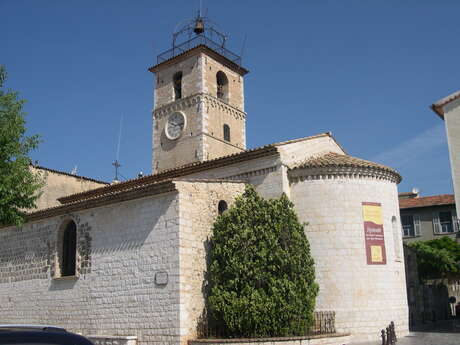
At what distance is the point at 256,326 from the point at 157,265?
3480mm

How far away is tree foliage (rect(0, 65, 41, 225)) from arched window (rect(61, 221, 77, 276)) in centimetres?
275

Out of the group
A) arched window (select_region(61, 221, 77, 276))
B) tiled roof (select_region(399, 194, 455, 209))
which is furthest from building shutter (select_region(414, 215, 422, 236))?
arched window (select_region(61, 221, 77, 276))

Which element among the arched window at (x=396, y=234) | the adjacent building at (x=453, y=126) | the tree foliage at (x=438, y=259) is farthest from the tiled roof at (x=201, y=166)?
the tree foliage at (x=438, y=259)

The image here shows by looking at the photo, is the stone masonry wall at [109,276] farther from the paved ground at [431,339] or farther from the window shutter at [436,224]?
the window shutter at [436,224]

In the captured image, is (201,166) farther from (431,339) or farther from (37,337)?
(37,337)

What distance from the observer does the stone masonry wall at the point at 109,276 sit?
14.9 meters

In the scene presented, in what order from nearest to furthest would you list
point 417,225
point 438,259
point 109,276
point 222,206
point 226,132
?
1. point 109,276
2. point 222,206
3. point 226,132
4. point 438,259
5. point 417,225

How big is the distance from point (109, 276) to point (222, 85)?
16801mm

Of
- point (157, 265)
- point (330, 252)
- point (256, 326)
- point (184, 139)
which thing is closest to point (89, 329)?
point (157, 265)

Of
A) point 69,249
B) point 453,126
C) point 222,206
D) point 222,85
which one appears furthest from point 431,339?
point 222,85

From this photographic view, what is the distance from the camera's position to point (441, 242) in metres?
34.0

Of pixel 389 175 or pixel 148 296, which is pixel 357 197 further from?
pixel 148 296

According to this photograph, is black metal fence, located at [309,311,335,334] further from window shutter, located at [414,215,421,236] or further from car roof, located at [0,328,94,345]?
window shutter, located at [414,215,421,236]

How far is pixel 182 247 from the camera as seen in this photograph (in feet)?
48.4
